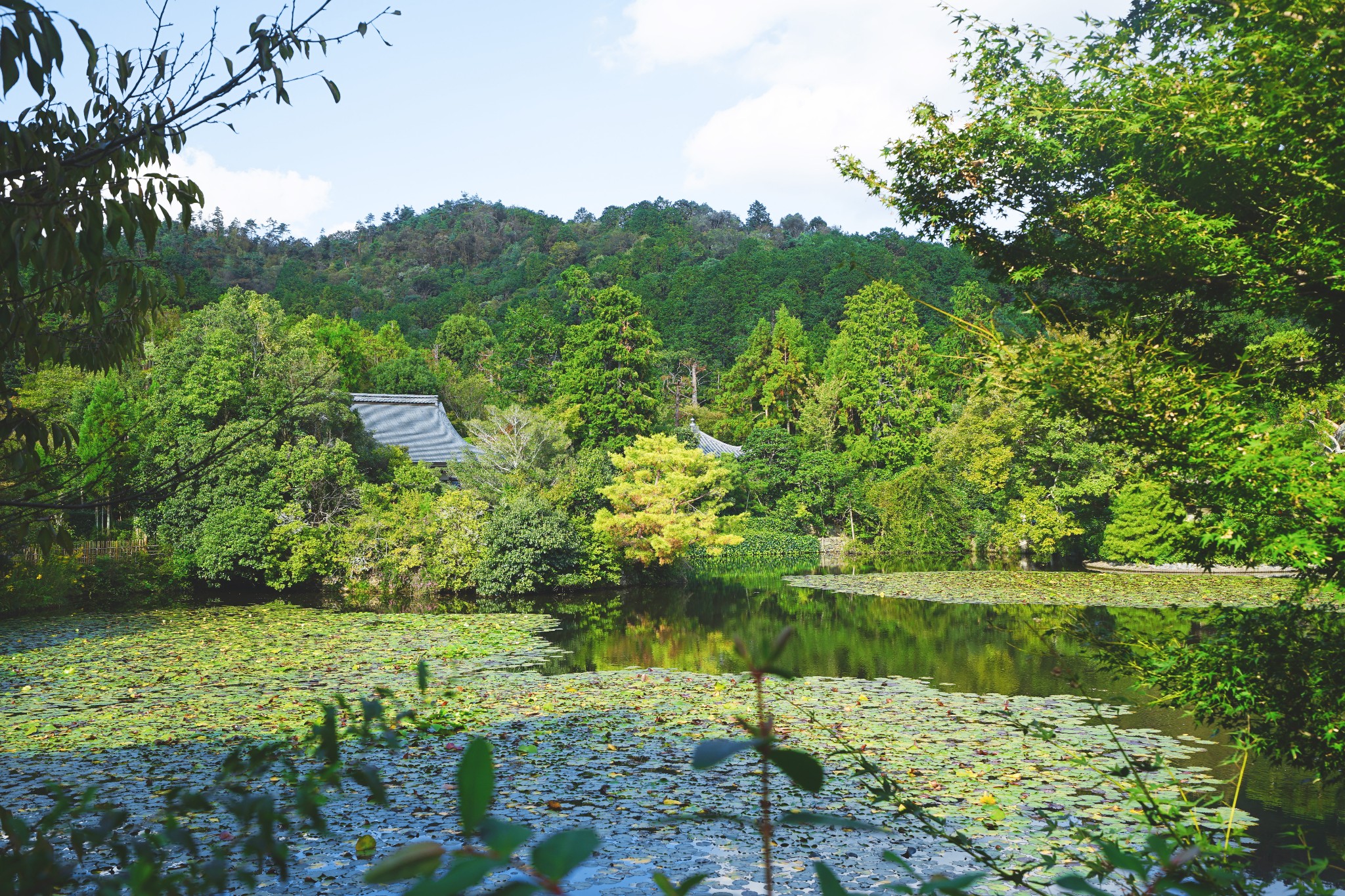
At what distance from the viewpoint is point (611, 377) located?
25969 millimetres

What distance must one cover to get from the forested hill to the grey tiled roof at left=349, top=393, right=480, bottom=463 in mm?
6426

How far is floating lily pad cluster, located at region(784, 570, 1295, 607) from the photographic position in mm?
13969

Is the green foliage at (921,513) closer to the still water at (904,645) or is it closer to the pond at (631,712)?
the still water at (904,645)

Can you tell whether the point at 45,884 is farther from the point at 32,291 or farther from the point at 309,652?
the point at 309,652

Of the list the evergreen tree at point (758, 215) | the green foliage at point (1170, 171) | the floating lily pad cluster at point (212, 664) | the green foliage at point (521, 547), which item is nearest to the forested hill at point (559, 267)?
the evergreen tree at point (758, 215)

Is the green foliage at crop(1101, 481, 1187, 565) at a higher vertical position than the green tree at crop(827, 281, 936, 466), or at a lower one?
lower

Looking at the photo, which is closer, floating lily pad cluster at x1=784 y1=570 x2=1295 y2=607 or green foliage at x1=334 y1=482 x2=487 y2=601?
floating lily pad cluster at x1=784 y1=570 x2=1295 y2=607

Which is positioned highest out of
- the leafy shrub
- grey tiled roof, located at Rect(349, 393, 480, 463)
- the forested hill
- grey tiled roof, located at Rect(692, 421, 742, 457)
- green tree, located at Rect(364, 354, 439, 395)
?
the forested hill

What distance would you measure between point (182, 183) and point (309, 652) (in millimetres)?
8959

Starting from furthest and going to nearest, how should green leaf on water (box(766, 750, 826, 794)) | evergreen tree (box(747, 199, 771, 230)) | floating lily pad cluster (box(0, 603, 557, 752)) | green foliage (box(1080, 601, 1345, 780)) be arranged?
evergreen tree (box(747, 199, 771, 230)) → floating lily pad cluster (box(0, 603, 557, 752)) → green foliage (box(1080, 601, 1345, 780)) → green leaf on water (box(766, 750, 826, 794))

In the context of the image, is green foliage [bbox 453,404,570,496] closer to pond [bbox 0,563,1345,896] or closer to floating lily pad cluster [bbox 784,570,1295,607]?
pond [bbox 0,563,1345,896]

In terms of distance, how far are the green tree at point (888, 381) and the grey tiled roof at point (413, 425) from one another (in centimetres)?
1322

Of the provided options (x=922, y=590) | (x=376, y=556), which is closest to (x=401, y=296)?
(x=376, y=556)

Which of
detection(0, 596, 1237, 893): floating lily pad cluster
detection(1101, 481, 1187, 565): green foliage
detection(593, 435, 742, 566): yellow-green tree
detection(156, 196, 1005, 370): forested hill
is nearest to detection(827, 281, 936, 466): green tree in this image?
detection(156, 196, 1005, 370): forested hill
